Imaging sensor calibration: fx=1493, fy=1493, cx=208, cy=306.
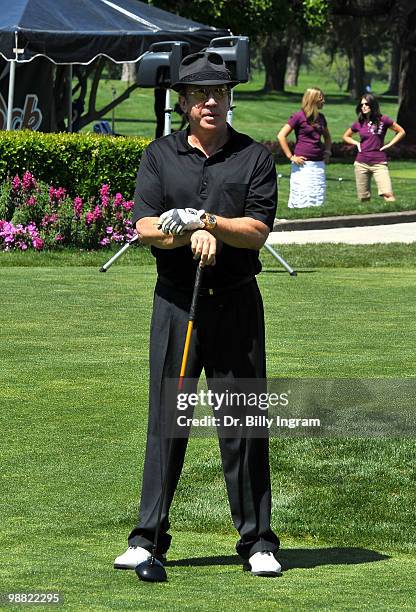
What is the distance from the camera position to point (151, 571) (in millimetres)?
5723

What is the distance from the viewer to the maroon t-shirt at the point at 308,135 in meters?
22.2

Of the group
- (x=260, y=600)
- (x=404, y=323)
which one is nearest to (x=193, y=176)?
(x=260, y=600)

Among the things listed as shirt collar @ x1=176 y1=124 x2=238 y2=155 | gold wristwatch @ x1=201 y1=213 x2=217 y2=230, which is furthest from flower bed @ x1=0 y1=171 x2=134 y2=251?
gold wristwatch @ x1=201 y1=213 x2=217 y2=230

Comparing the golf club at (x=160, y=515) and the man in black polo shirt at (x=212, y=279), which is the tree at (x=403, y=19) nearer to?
the man in black polo shirt at (x=212, y=279)

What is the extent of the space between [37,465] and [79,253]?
448 inches

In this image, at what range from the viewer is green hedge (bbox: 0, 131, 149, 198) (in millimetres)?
19609

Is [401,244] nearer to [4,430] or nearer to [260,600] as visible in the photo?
[4,430]

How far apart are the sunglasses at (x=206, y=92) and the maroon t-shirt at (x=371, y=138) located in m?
18.3

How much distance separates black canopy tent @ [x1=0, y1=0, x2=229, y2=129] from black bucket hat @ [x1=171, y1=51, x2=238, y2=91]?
1697 cm

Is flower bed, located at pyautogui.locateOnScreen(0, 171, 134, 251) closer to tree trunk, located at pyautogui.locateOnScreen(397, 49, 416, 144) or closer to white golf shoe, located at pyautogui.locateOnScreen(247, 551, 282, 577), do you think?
white golf shoe, located at pyautogui.locateOnScreen(247, 551, 282, 577)

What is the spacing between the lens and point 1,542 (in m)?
6.38

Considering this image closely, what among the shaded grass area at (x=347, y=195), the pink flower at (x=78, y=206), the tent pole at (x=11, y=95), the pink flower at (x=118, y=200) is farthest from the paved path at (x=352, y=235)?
the tent pole at (x=11, y=95)

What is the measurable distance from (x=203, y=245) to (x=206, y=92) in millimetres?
648

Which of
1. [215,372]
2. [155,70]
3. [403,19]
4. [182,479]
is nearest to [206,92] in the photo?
[215,372]
